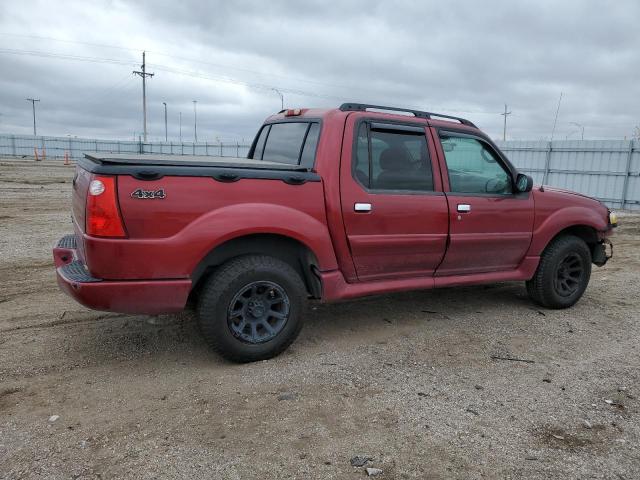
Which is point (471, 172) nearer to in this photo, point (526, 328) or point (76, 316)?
point (526, 328)

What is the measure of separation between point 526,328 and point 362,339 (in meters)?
1.65

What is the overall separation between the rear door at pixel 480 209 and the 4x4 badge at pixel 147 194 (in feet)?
8.04

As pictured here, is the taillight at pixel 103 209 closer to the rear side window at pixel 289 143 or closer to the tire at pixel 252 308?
the tire at pixel 252 308

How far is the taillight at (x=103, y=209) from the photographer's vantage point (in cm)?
312

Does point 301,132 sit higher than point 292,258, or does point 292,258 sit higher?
point 301,132

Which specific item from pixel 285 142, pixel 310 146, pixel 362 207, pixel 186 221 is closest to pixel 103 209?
pixel 186 221

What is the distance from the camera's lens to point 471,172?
185 inches

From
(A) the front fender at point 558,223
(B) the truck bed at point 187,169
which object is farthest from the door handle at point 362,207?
(A) the front fender at point 558,223

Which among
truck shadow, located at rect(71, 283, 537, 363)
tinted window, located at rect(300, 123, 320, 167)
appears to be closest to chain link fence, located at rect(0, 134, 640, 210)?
truck shadow, located at rect(71, 283, 537, 363)

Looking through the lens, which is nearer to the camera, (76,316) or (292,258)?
(292,258)

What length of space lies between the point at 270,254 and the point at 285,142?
1.35 meters

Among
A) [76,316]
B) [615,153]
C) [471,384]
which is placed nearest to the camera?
[471,384]

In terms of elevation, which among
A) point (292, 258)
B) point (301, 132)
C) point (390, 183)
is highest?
point (301, 132)

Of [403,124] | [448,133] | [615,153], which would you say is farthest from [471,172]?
[615,153]
